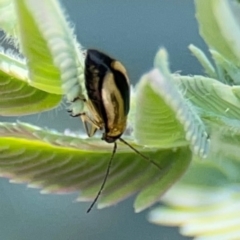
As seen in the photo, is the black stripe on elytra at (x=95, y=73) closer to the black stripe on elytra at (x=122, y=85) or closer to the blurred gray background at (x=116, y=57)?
the black stripe on elytra at (x=122, y=85)

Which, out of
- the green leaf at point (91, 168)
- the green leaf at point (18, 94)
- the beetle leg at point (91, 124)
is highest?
the green leaf at point (18, 94)

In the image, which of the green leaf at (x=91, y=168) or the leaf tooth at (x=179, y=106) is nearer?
the leaf tooth at (x=179, y=106)

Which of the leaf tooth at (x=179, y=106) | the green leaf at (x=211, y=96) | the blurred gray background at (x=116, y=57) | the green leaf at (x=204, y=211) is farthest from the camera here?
the blurred gray background at (x=116, y=57)

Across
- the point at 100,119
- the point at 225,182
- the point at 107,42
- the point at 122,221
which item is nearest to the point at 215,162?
A: the point at 225,182

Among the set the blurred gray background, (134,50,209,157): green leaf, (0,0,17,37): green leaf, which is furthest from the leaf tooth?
the blurred gray background

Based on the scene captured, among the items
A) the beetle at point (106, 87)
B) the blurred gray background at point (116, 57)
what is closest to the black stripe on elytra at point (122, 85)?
the beetle at point (106, 87)

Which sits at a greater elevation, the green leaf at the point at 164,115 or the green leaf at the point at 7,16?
the green leaf at the point at 7,16

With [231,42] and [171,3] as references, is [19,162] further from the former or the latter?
[171,3]

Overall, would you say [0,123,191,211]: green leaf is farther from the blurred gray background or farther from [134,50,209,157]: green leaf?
the blurred gray background
